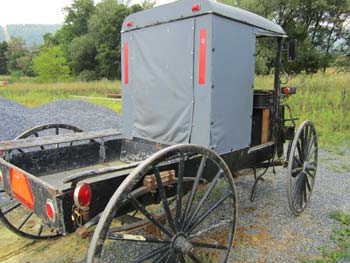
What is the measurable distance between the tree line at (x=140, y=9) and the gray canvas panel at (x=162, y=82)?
8.89m

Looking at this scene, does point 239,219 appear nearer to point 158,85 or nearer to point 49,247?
point 158,85

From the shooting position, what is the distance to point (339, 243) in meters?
3.21

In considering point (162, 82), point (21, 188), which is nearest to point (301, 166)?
point (162, 82)

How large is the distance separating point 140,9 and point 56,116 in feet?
90.9

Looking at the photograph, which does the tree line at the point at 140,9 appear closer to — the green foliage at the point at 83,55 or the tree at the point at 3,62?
the green foliage at the point at 83,55

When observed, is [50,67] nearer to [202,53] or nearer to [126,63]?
[126,63]

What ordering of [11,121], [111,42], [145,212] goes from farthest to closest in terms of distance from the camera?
1. [111,42]
2. [11,121]
3. [145,212]

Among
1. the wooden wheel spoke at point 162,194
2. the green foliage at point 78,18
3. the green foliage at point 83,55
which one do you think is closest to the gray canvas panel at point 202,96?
the wooden wheel spoke at point 162,194

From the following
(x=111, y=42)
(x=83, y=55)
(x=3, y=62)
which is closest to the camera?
(x=111, y=42)

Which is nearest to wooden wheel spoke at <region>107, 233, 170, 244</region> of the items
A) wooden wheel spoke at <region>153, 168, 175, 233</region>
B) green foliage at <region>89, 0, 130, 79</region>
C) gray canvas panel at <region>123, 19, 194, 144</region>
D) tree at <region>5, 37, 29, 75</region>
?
wooden wheel spoke at <region>153, 168, 175, 233</region>

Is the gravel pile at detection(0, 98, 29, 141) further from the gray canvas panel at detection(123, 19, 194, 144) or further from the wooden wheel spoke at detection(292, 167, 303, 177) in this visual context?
the wooden wheel spoke at detection(292, 167, 303, 177)

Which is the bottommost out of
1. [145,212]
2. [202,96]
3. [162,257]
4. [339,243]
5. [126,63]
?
[339,243]

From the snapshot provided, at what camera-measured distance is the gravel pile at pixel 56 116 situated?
6493 millimetres

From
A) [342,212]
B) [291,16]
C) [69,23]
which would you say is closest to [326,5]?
[291,16]
